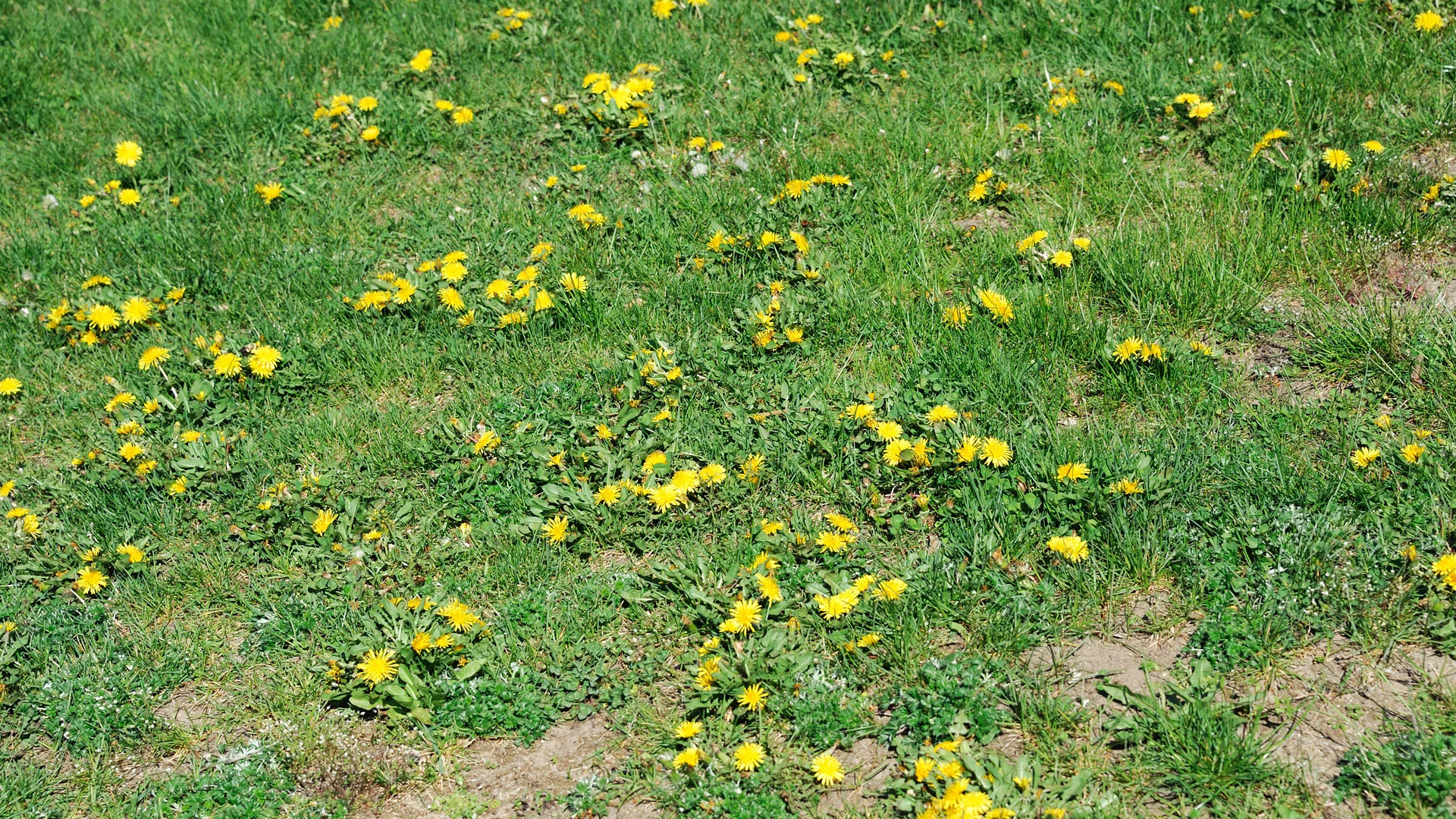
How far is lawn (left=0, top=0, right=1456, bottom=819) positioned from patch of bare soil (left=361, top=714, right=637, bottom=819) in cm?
1

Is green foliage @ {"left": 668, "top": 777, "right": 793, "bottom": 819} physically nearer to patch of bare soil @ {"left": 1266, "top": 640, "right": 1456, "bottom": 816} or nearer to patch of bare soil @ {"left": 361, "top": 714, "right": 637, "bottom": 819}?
patch of bare soil @ {"left": 361, "top": 714, "right": 637, "bottom": 819}

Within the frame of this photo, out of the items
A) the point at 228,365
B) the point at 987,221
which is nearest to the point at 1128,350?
the point at 987,221

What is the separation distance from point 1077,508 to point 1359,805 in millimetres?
1088

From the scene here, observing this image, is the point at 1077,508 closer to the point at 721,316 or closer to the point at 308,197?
the point at 721,316

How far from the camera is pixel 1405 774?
107 inches

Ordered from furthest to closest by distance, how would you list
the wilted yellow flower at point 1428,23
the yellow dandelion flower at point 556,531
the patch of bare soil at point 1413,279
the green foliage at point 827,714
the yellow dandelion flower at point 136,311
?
the wilted yellow flower at point 1428,23 < the yellow dandelion flower at point 136,311 < the patch of bare soil at point 1413,279 < the yellow dandelion flower at point 556,531 < the green foliage at point 827,714

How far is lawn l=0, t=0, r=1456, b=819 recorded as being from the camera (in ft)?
10.2

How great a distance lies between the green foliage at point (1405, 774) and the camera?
105 inches

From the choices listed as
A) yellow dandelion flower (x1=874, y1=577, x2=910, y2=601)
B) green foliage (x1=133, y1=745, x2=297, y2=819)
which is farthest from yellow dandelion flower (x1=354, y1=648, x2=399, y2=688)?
yellow dandelion flower (x1=874, y1=577, x2=910, y2=601)

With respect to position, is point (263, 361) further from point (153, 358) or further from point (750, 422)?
point (750, 422)

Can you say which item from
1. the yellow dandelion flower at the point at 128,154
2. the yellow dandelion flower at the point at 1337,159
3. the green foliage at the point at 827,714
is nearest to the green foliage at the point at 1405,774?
the green foliage at the point at 827,714

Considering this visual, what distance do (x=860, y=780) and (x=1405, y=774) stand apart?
4.21 ft

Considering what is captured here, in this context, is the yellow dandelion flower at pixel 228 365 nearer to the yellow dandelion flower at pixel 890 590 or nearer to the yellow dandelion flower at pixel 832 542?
the yellow dandelion flower at pixel 832 542

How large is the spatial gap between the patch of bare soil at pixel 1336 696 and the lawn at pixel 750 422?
15 millimetres
